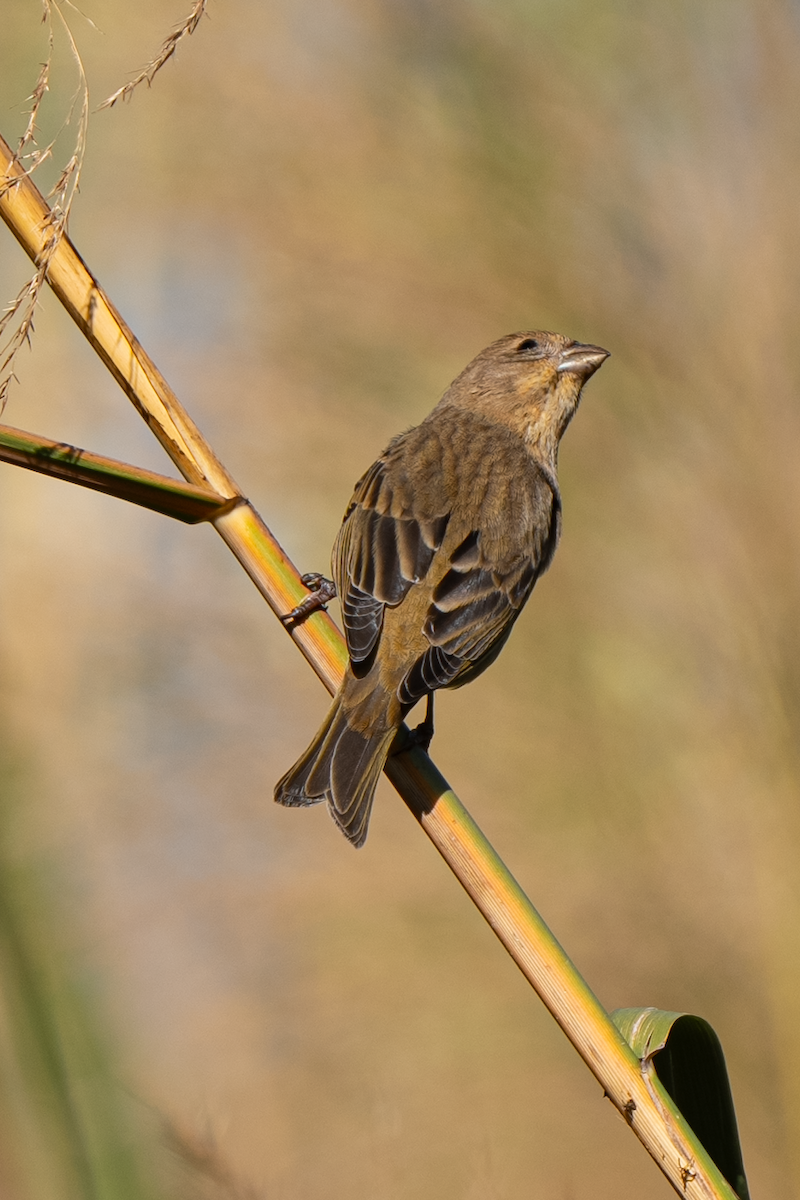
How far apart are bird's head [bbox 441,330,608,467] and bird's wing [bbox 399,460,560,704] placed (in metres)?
0.42

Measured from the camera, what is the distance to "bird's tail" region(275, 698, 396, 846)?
79.0 inches

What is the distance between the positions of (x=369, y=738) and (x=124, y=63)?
183cm

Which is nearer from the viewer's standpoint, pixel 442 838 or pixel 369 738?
pixel 442 838

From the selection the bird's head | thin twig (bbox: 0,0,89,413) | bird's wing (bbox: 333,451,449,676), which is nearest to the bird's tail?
bird's wing (bbox: 333,451,449,676)

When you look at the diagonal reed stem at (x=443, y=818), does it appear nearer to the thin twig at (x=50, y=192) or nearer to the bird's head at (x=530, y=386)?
the thin twig at (x=50, y=192)

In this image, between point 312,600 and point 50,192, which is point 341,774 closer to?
point 312,600

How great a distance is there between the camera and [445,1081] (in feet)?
7.93

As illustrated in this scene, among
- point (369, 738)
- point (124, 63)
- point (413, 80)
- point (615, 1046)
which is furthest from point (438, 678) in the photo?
point (124, 63)

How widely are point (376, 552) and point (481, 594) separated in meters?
0.22

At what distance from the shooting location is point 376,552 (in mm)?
2465

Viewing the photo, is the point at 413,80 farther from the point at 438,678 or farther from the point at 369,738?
the point at 369,738

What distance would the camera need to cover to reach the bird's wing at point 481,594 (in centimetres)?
233

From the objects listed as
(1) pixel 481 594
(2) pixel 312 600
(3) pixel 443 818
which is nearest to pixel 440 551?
(1) pixel 481 594

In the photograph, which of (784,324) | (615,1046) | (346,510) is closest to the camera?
(615,1046)
